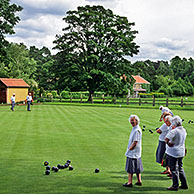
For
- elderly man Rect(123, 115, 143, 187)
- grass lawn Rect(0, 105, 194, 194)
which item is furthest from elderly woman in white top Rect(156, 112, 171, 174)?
elderly man Rect(123, 115, 143, 187)

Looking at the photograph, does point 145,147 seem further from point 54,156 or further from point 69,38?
point 69,38

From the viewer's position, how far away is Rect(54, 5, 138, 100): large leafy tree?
51781 mm

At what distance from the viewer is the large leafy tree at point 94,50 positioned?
5178 cm

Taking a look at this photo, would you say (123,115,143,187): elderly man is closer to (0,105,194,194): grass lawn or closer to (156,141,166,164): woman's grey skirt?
(0,105,194,194): grass lawn

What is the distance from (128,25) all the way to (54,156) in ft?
160

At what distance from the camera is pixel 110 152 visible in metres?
11.1

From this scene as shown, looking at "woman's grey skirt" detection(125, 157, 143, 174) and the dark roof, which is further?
the dark roof

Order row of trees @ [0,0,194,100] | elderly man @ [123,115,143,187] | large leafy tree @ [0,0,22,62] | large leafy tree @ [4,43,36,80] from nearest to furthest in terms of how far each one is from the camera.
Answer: elderly man @ [123,115,143,187], large leafy tree @ [0,0,22,62], row of trees @ [0,0,194,100], large leafy tree @ [4,43,36,80]

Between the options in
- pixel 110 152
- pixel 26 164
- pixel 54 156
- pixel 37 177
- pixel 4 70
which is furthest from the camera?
pixel 4 70

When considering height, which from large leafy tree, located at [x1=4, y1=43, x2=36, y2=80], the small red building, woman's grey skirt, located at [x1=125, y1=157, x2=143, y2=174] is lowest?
woman's grey skirt, located at [x1=125, y1=157, x2=143, y2=174]

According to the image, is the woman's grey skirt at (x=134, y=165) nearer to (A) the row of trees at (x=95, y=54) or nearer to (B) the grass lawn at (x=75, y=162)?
(B) the grass lawn at (x=75, y=162)

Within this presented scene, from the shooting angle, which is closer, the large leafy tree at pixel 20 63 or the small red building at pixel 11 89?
the small red building at pixel 11 89

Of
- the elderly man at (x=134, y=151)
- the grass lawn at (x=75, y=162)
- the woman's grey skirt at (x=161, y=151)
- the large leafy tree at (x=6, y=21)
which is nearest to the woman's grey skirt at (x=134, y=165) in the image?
the elderly man at (x=134, y=151)

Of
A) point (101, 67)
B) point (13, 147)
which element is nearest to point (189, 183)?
point (13, 147)
